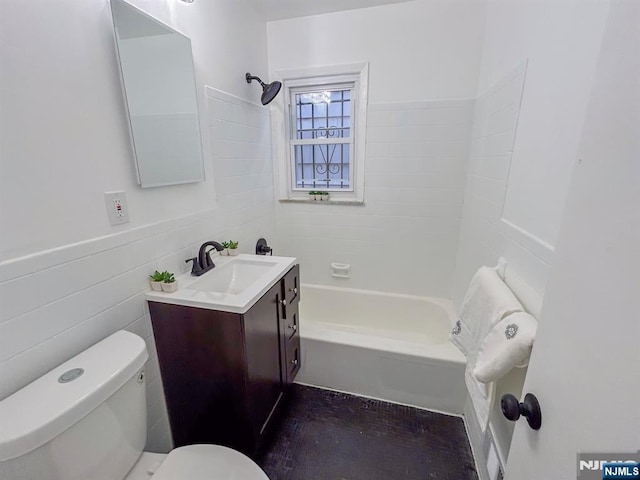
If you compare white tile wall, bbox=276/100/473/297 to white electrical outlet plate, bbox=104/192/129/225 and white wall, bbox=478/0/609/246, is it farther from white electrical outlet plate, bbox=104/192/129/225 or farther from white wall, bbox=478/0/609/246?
white electrical outlet plate, bbox=104/192/129/225

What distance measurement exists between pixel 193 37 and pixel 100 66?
0.62 metres

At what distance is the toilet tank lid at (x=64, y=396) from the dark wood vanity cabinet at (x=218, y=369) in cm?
24

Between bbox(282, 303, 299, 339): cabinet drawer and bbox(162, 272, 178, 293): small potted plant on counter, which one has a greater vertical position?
bbox(162, 272, 178, 293): small potted plant on counter

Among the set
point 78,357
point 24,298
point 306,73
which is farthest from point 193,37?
point 78,357

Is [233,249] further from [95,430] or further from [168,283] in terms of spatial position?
[95,430]

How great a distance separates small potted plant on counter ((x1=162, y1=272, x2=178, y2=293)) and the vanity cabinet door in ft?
1.19

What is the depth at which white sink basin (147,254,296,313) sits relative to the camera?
1.13m

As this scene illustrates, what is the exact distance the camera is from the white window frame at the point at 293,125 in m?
2.11

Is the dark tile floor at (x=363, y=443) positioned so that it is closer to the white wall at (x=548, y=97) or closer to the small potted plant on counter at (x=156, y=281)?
the small potted plant on counter at (x=156, y=281)

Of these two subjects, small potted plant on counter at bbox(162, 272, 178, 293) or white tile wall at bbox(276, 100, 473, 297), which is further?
white tile wall at bbox(276, 100, 473, 297)

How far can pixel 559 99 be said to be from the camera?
937 mm

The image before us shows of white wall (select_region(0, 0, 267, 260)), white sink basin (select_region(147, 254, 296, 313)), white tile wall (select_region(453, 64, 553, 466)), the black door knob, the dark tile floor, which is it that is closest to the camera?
the black door knob

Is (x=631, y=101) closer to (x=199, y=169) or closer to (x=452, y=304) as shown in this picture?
(x=199, y=169)

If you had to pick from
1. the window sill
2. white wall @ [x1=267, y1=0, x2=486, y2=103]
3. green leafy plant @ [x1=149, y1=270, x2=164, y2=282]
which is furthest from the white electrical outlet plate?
white wall @ [x1=267, y1=0, x2=486, y2=103]
